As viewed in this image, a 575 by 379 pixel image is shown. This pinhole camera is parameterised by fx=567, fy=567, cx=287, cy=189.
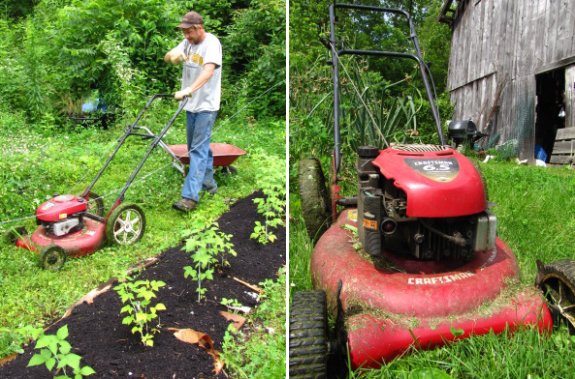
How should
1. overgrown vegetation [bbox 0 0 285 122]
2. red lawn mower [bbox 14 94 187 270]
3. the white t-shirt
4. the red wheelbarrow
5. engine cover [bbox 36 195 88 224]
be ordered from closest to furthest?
red lawn mower [bbox 14 94 187 270] → engine cover [bbox 36 195 88 224] → the white t-shirt → the red wheelbarrow → overgrown vegetation [bbox 0 0 285 122]

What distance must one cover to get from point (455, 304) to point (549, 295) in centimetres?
64

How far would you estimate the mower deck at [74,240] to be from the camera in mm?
3096

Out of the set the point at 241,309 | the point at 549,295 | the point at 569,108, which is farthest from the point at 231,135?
the point at 569,108

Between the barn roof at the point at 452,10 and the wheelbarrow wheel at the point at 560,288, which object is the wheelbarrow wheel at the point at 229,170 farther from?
the barn roof at the point at 452,10

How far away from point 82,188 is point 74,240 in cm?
83

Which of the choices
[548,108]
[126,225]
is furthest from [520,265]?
[548,108]

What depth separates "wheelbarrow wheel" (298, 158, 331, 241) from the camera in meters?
3.46

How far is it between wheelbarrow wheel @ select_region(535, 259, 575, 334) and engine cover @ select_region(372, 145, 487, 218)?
390 millimetres

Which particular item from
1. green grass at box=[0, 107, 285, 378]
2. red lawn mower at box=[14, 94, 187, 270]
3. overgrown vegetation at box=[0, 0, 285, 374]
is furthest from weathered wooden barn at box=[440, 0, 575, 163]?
red lawn mower at box=[14, 94, 187, 270]

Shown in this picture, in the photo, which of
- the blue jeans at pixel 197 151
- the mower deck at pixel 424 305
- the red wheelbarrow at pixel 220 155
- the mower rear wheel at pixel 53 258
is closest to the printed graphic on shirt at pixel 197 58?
the blue jeans at pixel 197 151

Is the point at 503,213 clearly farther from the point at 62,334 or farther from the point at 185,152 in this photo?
the point at 62,334

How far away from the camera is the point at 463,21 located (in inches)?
476

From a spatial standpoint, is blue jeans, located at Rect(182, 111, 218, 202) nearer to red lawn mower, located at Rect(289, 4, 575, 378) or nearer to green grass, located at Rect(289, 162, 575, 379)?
green grass, located at Rect(289, 162, 575, 379)

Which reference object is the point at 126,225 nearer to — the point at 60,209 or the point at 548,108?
the point at 60,209
